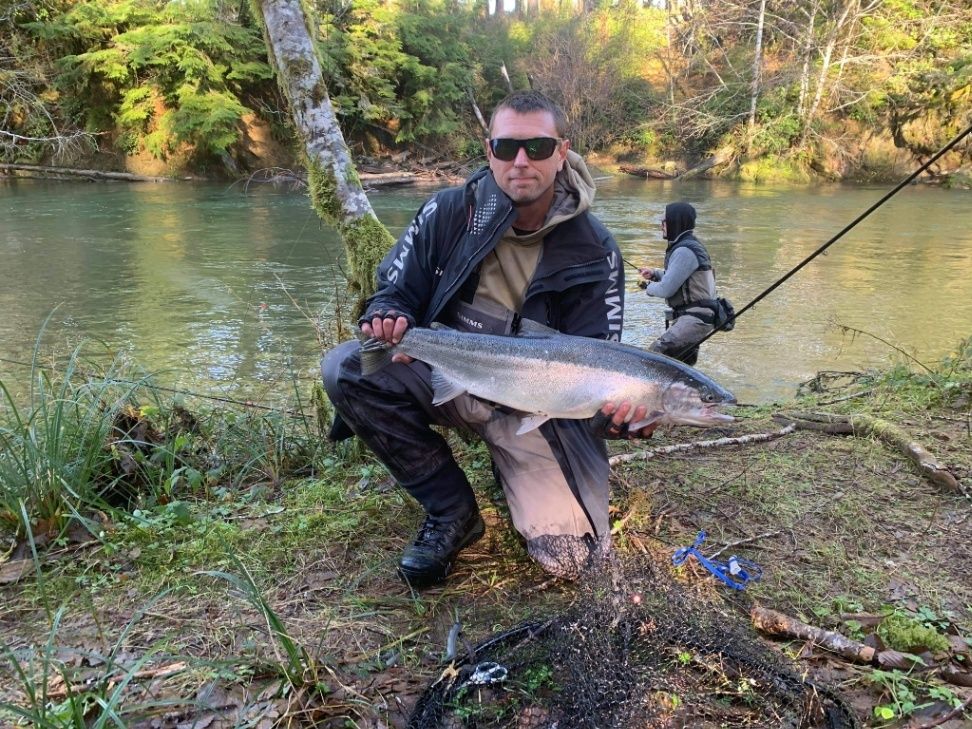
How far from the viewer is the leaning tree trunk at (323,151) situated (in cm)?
470

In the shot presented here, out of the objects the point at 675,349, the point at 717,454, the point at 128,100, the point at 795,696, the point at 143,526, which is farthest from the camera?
the point at 128,100

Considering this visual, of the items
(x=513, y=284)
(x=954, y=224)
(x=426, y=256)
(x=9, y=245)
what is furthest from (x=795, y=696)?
(x=954, y=224)

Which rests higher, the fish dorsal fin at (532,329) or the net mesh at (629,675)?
the fish dorsal fin at (532,329)

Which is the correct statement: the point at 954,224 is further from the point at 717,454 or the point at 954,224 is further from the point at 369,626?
the point at 369,626

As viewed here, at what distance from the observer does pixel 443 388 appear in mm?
3129

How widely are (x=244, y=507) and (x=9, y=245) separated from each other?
15.9 m

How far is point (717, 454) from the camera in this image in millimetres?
4270

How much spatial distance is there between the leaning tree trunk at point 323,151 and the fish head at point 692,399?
8.16 ft

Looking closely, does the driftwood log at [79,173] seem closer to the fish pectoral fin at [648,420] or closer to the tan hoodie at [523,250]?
the tan hoodie at [523,250]

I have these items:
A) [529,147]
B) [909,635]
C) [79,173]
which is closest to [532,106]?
[529,147]

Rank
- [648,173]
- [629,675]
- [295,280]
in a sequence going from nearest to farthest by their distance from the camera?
[629,675], [295,280], [648,173]

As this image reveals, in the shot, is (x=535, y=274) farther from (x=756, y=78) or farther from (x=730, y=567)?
(x=756, y=78)

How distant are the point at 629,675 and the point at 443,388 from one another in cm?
151

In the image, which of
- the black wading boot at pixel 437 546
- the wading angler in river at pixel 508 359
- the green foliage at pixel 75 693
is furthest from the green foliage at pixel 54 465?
the black wading boot at pixel 437 546
